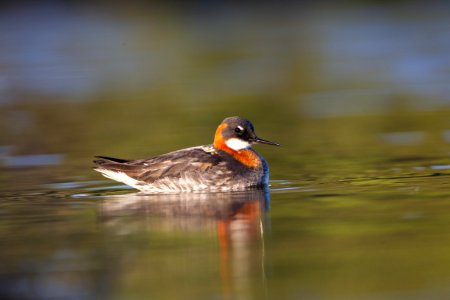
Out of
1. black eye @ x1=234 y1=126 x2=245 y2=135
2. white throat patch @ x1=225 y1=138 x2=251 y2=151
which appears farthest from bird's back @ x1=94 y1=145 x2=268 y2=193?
black eye @ x1=234 y1=126 x2=245 y2=135

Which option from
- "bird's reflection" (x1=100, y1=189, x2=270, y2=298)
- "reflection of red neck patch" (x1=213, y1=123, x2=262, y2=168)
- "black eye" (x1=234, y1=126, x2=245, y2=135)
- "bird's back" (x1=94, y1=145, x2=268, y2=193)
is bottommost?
"bird's reflection" (x1=100, y1=189, x2=270, y2=298)

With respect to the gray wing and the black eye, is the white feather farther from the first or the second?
the black eye

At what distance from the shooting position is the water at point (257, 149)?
36.2 ft

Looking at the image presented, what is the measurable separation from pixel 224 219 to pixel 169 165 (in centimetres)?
282

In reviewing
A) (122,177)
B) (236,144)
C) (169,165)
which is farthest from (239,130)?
(122,177)

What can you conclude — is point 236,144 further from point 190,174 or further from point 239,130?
point 190,174

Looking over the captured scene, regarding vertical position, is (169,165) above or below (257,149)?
below

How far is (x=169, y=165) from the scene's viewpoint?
16.5 m

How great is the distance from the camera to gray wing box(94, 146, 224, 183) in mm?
16375

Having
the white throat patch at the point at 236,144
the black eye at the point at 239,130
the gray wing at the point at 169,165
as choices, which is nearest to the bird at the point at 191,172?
the gray wing at the point at 169,165

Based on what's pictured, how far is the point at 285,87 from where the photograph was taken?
99.2 ft

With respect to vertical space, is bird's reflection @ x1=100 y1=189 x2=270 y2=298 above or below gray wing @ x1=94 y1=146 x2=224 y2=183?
below

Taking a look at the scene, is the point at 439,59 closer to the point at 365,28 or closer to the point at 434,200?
the point at 365,28

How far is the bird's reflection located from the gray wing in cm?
33
